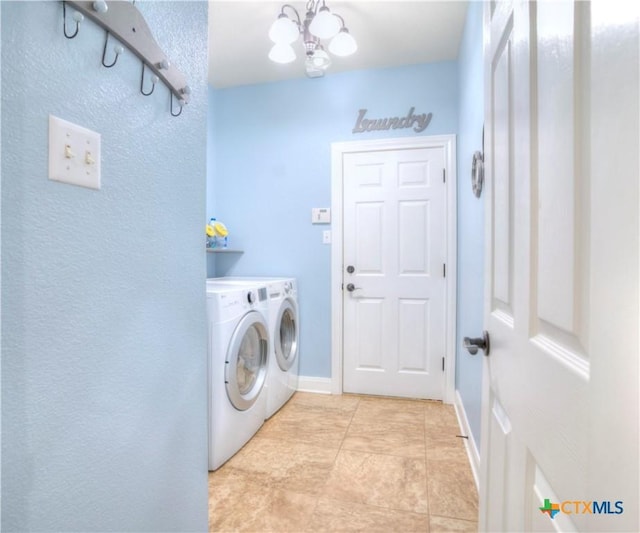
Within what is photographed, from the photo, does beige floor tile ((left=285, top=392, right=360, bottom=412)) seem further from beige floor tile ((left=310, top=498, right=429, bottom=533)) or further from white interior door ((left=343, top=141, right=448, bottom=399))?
beige floor tile ((left=310, top=498, right=429, bottom=533))

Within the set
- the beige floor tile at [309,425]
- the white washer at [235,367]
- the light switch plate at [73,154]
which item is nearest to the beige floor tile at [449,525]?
the beige floor tile at [309,425]

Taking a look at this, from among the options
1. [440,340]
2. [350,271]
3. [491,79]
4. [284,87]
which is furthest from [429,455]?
[284,87]

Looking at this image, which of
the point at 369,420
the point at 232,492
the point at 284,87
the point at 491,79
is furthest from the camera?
the point at 284,87

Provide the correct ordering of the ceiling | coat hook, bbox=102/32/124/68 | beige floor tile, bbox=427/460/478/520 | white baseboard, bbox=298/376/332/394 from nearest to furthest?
coat hook, bbox=102/32/124/68, beige floor tile, bbox=427/460/478/520, the ceiling, white baseboard, bbox=298/376/332/394

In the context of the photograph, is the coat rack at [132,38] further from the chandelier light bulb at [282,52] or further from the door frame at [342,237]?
the door frame at [342,237]

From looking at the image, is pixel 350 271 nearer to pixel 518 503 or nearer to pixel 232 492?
pixel 232 492

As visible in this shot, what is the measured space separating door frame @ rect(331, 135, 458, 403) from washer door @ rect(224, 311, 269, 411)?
76cm

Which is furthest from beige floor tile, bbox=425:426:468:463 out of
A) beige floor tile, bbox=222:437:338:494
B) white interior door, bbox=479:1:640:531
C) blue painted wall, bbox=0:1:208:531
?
blue painted wall, bbox=0:1:208:531

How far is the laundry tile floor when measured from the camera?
1.45 meters

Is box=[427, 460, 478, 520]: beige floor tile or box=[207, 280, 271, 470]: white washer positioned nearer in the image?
box=[427, 460, 478, 520]: beige floor tile

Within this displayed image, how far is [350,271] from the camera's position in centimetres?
282

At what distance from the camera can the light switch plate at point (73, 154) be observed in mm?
643

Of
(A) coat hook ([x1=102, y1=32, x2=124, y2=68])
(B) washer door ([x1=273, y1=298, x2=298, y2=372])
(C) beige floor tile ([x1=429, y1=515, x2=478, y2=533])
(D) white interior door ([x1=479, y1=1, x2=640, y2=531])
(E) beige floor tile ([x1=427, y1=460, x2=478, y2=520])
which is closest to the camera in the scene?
(D) white interior door ([x1=479, y1=1, x2=640, y2=531])

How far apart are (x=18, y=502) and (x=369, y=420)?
6.78 ft
